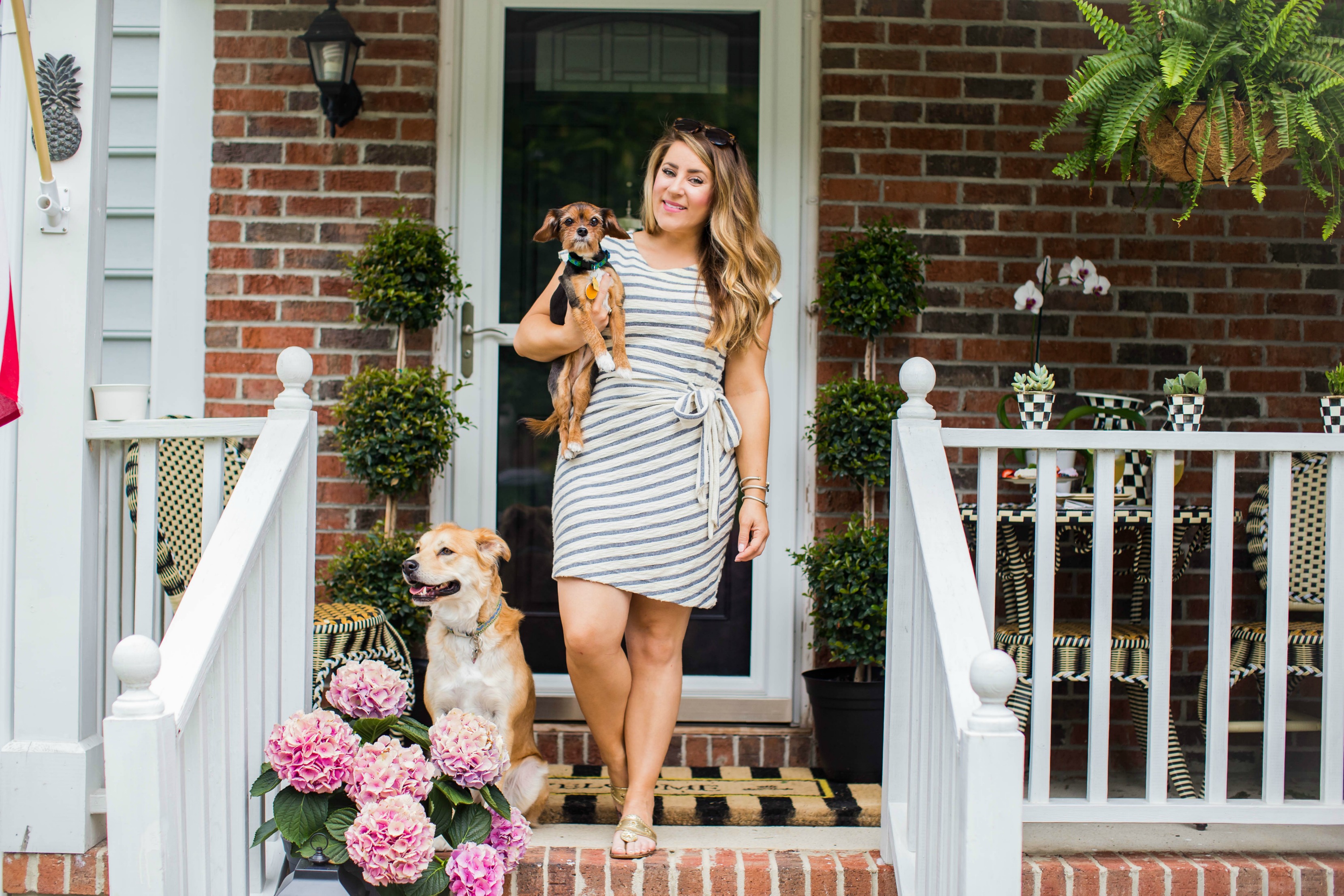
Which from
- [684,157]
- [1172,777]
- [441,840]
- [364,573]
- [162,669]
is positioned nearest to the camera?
[162,669]

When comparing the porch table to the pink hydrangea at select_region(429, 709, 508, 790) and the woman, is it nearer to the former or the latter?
the woman

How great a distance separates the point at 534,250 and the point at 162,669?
199 cm

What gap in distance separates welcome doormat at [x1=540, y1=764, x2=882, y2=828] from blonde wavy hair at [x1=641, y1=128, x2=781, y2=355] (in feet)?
4.10

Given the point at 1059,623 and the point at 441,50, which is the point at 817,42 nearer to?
the point at 441,50

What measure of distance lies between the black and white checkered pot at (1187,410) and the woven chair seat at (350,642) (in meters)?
2.15

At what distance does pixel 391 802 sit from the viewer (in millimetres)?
1903

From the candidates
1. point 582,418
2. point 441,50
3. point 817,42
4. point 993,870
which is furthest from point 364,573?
point 817,42

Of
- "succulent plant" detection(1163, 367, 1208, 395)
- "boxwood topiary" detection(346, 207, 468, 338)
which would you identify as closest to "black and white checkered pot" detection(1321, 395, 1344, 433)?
"succulent plant" detection(1163, 367, 1208, 395)

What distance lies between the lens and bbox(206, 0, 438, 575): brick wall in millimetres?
3416

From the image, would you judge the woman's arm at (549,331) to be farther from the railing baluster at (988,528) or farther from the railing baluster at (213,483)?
the railing baluster at (988,528)

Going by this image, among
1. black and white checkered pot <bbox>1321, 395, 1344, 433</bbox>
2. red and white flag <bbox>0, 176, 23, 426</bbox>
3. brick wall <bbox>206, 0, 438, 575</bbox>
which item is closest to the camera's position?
red and white flag <bbox>0, 176, 23, 426</bbox>

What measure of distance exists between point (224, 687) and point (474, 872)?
62 centimetres

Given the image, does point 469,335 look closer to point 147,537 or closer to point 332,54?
point 332,54

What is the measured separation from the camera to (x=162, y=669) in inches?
74.9
